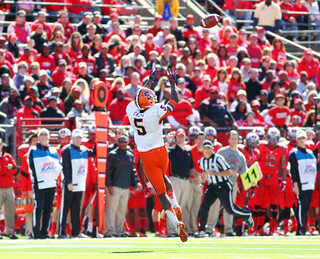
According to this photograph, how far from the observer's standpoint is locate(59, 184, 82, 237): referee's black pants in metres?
16.2

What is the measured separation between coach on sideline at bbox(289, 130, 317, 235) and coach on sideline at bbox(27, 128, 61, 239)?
175 inches

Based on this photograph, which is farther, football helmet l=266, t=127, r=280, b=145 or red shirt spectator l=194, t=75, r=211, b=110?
red shirt spectator l=194, t=75, r=211, b=110

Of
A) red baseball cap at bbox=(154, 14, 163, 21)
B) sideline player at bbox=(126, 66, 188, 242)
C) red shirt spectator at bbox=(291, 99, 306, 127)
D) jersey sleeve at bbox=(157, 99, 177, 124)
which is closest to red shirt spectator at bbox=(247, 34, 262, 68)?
red baseball cap at bbox=(154, 14, 163, 21)

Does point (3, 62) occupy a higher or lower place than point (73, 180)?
higher

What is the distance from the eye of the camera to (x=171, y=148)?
17.2 m

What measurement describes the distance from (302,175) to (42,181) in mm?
4866

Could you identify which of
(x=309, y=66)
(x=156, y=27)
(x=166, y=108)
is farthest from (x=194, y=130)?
(x=309, y=66)

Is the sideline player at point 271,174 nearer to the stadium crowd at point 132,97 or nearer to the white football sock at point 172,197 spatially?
the stadium crowd at point 132,97

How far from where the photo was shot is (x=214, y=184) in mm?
16375

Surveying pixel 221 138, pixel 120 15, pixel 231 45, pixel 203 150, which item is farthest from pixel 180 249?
pixel 120 15

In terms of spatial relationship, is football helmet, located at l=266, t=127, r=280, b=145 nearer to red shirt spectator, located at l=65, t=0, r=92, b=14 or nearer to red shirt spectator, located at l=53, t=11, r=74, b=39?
red shirt spectator, located at l=53, t=11, r=74, b=39

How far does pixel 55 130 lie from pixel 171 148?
3.02 m

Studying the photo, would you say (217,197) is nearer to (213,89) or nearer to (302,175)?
(302,175)

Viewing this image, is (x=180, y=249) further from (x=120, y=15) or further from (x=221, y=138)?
Result: (x=120, y=15)
